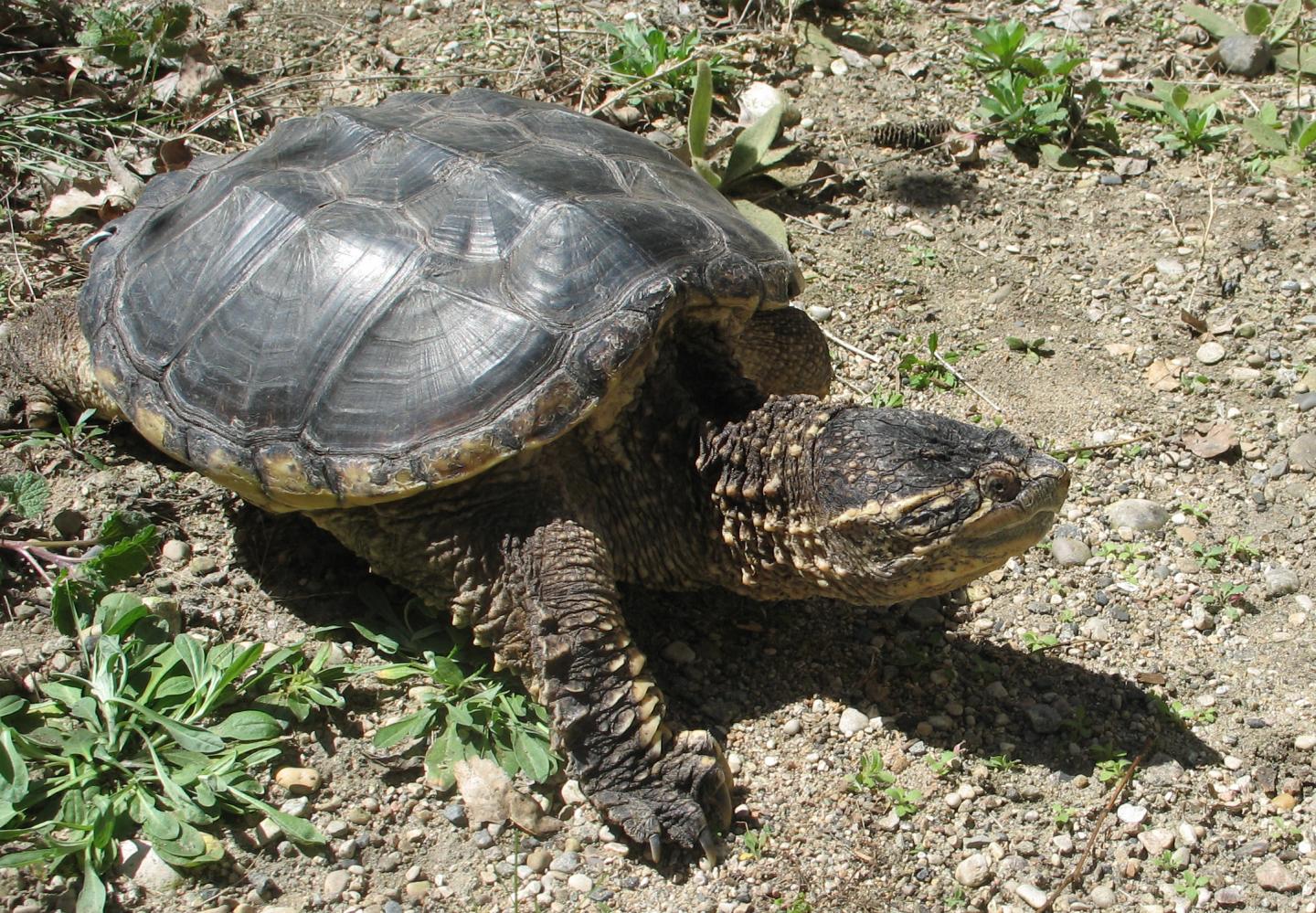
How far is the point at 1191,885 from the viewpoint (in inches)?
105

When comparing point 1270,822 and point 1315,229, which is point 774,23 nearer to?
point 1315,229

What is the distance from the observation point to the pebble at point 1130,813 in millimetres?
2789

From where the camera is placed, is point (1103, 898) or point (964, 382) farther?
point (964, 382)

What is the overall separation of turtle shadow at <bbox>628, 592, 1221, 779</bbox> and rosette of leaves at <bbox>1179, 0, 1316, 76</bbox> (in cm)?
399

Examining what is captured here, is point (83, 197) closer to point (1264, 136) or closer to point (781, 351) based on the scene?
point (781, 351)

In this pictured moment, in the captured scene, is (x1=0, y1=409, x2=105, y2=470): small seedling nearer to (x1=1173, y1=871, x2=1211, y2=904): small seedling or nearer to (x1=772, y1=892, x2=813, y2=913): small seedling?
(x1=772, y1=892, x2=813, y2=913): small seedling

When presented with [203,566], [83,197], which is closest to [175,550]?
[203,566]

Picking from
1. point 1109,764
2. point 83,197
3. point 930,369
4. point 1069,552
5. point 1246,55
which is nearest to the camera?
point 1109,764

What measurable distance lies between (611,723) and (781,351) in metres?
1.45

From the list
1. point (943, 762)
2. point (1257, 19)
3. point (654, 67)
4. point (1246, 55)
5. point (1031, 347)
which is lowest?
point (943, 762)

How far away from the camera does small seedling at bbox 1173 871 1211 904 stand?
2643 mm

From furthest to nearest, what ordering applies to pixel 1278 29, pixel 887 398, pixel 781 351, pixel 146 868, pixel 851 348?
pixel 1278 29 < pixel 851 348 < pixel 887 398 < pixel 781 351 < pixel 146 868

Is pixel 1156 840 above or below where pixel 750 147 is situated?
below

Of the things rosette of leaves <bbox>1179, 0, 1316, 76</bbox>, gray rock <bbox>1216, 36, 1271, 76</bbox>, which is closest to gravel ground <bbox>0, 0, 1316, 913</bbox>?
gray rock <bbox>1216, 36, 1271, 76</bbox>
